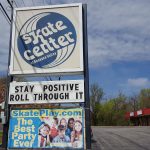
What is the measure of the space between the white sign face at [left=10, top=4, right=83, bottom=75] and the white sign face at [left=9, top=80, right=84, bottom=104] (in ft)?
1.06

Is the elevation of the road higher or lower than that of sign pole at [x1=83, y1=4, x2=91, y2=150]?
lower

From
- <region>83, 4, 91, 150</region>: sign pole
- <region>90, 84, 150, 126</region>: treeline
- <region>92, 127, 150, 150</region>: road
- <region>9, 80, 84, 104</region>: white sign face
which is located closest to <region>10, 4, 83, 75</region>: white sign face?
<region>83, 4, 91, 150</region>: sign pole

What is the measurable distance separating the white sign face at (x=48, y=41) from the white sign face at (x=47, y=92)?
12.7 inches

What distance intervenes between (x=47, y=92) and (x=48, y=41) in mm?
1352

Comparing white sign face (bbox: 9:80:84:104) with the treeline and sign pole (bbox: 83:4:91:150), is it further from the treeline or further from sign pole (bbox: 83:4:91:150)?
the treeline

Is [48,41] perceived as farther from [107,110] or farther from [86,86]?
[107,110]

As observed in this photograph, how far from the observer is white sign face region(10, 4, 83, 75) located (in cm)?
867

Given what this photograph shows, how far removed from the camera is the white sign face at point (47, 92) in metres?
8.45

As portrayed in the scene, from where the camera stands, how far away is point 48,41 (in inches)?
345

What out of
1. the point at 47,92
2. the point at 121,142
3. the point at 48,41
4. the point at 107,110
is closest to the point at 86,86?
the point at 47,92

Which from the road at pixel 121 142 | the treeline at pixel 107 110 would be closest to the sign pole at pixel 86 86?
the road at pixel 121 142

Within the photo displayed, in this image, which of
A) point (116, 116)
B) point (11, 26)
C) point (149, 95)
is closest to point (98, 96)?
point (116, 116)

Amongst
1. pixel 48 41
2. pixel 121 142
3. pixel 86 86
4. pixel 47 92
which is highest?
pixel 48 41

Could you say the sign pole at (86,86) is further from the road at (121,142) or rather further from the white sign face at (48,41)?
the road at (121,142)
